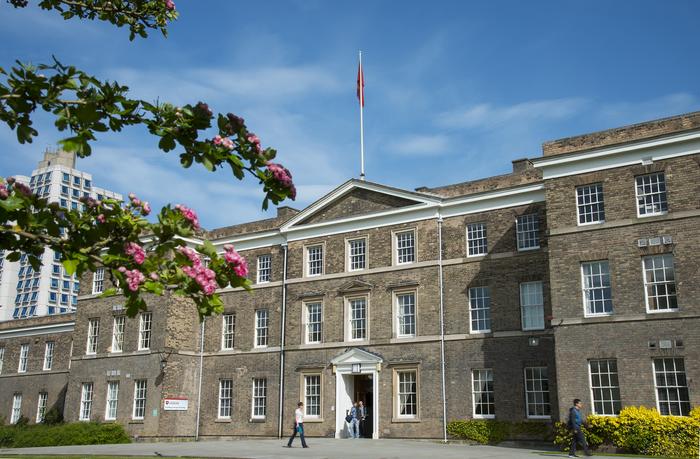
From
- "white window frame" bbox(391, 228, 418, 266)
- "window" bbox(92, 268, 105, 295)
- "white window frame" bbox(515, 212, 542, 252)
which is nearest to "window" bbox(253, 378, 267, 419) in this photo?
"white window frame" bbox(391, 228, 418, 266)

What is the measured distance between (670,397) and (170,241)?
69.1 ft

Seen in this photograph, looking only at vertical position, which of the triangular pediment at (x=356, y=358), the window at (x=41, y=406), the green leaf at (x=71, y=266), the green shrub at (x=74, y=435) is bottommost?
the green shrub at (x=74, y=435)

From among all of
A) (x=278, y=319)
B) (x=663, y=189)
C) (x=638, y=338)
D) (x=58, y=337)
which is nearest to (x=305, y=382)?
(x=278, y=319)

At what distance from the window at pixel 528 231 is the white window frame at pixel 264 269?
14.3 metres

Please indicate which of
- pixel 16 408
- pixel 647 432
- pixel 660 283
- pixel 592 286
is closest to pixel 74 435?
pixel 16 408

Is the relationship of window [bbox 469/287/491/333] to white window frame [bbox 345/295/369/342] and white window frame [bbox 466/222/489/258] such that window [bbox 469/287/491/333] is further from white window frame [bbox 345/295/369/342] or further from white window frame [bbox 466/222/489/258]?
white window frame [bbox 345/295/369/342]

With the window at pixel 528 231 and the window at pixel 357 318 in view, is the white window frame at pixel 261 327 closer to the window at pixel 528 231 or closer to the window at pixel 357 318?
the window at pixel 357 318

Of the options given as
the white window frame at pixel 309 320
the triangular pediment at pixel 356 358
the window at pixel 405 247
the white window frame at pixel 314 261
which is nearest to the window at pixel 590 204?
the window at pixel 405 247

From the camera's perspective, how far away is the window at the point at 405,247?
32.9m

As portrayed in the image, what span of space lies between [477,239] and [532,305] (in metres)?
4.00

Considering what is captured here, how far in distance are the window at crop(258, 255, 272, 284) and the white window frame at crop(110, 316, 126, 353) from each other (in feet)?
27.4

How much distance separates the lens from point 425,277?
31.9 metres

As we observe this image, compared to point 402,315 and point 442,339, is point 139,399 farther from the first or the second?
point 442,339

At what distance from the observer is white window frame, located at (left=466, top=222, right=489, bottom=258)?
101 feet
